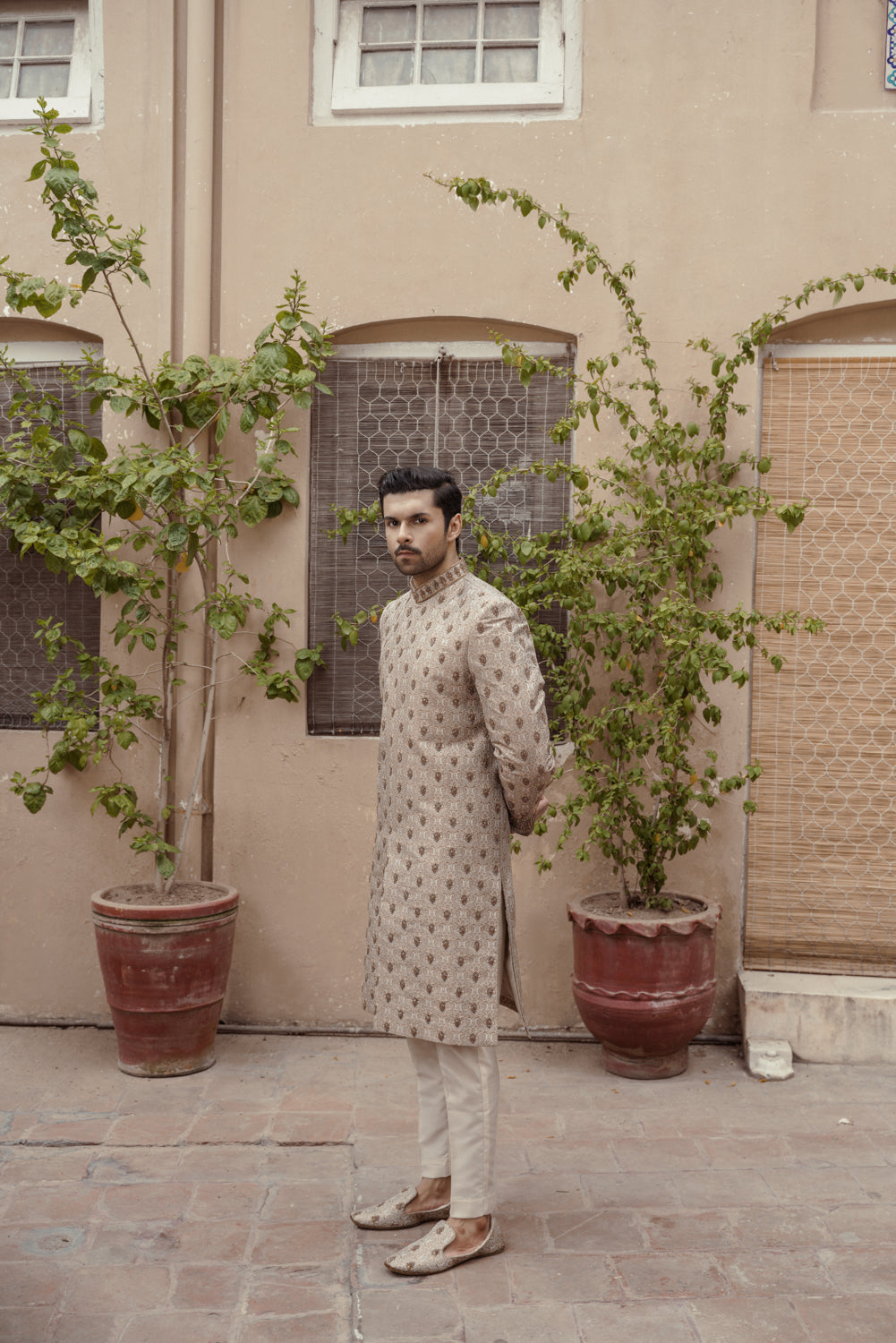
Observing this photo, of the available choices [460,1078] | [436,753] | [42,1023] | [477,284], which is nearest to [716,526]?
[477,284]

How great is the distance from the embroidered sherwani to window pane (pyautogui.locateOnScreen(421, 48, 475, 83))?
9.10 feet

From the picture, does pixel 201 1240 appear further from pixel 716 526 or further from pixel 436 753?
pixel 716 526

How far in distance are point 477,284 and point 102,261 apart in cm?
140

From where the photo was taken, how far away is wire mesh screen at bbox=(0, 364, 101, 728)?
16.1 ft

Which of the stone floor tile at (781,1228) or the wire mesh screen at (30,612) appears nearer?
the stone floor tile at (781,1228)

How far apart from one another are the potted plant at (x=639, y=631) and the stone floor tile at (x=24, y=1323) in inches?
82.1

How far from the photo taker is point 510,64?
4711 millimetres

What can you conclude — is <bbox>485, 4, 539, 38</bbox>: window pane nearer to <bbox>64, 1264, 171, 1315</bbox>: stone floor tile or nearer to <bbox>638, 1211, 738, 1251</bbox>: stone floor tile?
<bbox>638, 1211, 738, 1251</bbox>: stone floor tile

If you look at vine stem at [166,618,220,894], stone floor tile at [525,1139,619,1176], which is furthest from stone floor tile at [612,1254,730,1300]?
vine stem at [166,618,220,894]

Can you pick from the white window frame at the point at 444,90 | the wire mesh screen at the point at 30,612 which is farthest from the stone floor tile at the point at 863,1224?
the white window frame at the point at 444,90

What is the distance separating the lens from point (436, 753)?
282cm

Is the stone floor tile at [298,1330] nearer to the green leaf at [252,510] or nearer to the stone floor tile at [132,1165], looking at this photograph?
the stone floor tile at [132,1165]

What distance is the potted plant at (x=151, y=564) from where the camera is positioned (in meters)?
4.23

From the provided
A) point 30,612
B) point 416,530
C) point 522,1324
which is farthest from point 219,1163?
point 30,612
